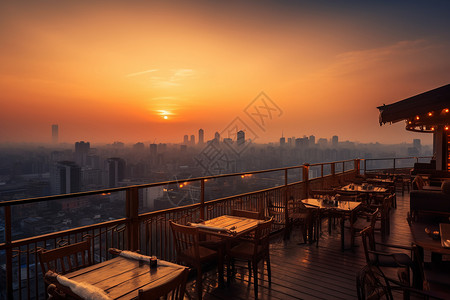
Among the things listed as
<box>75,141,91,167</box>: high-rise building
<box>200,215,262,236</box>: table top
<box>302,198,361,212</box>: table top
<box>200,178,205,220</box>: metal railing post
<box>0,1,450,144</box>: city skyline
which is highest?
<box>0,1,450,144</box>: city skyline

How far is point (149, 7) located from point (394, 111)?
798 centimetres

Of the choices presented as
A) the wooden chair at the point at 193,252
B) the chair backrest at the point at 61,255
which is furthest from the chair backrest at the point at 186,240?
the chair backrest at the point at 61,255

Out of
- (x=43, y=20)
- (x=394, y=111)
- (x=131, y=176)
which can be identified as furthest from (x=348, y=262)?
(x=131, y=176)

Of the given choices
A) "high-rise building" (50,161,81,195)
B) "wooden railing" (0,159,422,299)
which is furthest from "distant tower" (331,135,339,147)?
"high-rise building" (50,161,81,195)

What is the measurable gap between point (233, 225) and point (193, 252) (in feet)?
2.67

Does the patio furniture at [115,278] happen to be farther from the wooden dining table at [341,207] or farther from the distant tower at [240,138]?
the distant tower at [240,138]

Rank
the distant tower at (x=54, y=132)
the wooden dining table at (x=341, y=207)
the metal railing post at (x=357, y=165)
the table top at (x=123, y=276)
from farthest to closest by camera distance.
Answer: the distant tower at (x=54, y=132)
the metal railing post at (x=357, y=165)
the wooden dining table at (x=341, y=207)
the table top at (x=123, y=276)

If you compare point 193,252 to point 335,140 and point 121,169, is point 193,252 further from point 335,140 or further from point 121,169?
point 335,140

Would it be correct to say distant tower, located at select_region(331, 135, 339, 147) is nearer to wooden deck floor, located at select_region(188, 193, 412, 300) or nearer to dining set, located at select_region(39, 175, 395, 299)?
dining set, located at select_region(39, 175, 395, 299)

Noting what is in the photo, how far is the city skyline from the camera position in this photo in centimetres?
892

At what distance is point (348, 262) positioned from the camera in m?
4.88

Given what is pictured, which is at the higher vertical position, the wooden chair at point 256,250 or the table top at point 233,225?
the table top at point 233,225

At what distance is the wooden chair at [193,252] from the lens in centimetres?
342

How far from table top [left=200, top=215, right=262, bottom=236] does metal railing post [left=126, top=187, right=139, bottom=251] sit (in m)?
0.98
